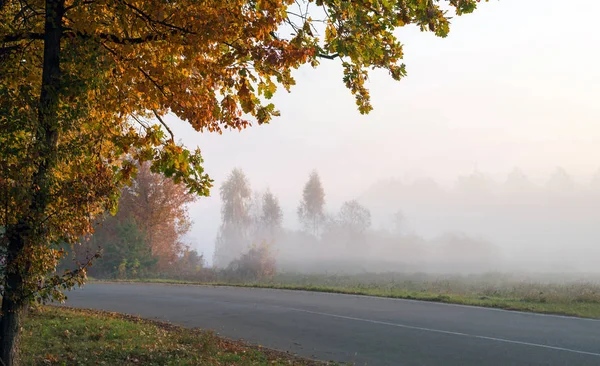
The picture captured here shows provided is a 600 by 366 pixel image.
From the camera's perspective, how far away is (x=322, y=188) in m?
101

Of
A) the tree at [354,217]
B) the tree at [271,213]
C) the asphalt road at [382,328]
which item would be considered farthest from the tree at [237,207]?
the asphalt road at [382,328]

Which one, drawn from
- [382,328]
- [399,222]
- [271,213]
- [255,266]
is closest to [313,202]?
[271,213]

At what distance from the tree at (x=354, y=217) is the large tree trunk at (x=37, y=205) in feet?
333

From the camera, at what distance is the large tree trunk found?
585 centimetres

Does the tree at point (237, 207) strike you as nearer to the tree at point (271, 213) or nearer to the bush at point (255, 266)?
the tree at point (271, 213)

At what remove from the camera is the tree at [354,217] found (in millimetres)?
107312

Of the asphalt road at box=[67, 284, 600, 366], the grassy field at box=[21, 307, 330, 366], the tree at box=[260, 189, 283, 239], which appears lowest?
the grassy field at box=[21, 307, 330, 366]

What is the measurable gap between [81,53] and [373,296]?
14.6m

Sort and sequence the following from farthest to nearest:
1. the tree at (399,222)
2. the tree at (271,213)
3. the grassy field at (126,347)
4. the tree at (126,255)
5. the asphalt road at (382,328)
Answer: the tree at (399,222) → the tree at (271,213) → the tree at (126,255) → the asphalt road at (382,328) → the grassy field at (126,347)

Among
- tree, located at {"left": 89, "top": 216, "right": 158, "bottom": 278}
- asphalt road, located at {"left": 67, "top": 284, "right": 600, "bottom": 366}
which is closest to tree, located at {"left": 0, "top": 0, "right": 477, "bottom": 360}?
asphalt road, located at {"left": 67, "top": 284, "right": 600, "bottom": 366}

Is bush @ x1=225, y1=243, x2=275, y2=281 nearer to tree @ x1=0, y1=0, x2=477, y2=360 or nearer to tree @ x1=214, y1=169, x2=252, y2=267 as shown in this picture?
tree @ x1=0, y1=0, x2=477, y2=360

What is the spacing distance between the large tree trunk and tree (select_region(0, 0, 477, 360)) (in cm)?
2

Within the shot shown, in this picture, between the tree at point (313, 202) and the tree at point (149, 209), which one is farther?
the tree at point (313, 202)

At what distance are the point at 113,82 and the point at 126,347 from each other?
5.25 m
